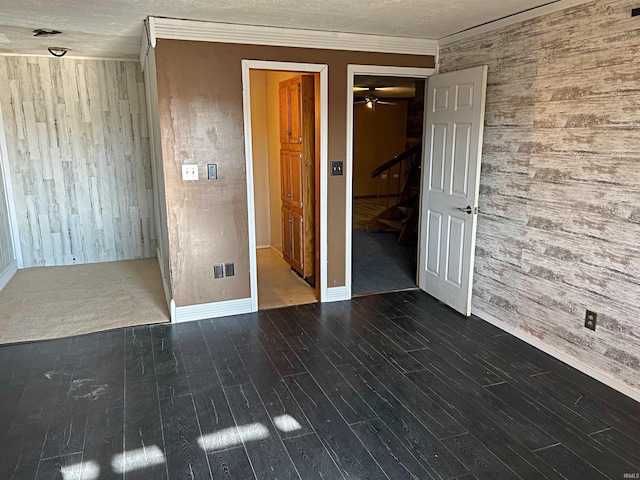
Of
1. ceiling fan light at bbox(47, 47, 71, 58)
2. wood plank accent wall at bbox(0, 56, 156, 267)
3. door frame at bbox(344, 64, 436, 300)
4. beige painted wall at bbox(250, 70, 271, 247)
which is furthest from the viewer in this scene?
beige painted wall at bbox(250, 70, 271, 247)

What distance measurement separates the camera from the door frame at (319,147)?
3.71m

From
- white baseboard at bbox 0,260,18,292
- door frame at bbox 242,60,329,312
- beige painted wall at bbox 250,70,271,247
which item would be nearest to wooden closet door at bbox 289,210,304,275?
door frame at bbox 242,60,329,312

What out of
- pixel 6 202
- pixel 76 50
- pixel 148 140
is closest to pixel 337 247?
pixel 148 140

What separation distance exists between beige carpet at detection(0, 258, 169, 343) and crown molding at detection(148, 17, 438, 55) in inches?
87.7

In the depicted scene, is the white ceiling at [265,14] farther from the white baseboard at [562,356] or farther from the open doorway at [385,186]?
the white baseboard at [562,356]

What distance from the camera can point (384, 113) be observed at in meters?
11.4

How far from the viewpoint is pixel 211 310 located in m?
3.93

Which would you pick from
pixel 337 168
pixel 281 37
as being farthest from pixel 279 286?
pixel 281 37

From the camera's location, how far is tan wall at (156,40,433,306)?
11.5ft

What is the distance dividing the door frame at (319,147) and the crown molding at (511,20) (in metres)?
1.13

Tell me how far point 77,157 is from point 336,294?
347 cm

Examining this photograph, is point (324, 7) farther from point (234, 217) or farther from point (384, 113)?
point (384, 113)

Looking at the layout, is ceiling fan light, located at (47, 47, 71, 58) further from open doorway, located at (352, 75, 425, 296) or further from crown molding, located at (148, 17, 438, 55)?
open doorway, located at (352, 75, 425, 296)

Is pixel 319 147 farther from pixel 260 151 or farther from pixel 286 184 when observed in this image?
pixel 260 151
